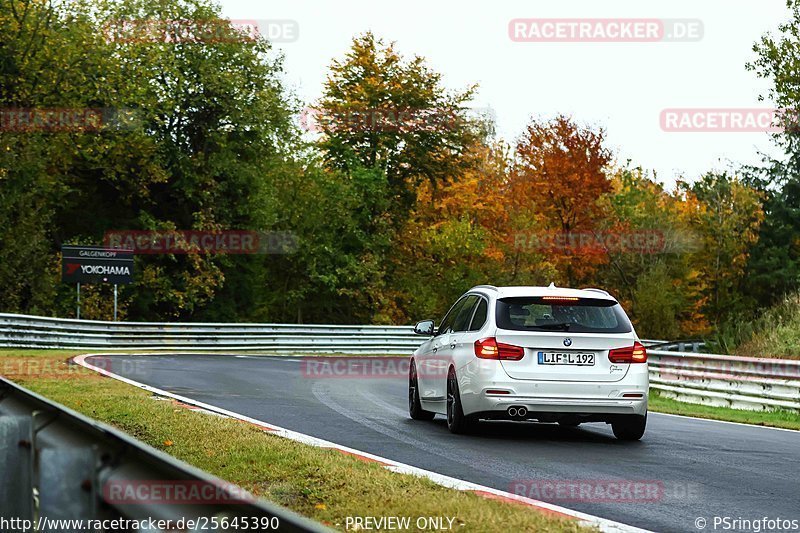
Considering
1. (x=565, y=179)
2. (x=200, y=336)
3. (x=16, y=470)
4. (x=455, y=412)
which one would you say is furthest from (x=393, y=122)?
(x=16, y=470)

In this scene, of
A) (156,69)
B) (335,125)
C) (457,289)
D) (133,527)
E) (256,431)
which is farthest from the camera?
(457,289)

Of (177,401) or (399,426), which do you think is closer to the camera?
(399,426)

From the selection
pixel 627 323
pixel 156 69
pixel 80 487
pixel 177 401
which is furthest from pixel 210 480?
pixel 156 69

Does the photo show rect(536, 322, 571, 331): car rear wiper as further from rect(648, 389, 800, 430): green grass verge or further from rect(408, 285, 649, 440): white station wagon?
rect(648, 389, 800, 430): green grass verge

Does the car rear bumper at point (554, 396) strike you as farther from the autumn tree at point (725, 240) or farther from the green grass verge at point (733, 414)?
the autumn tree at point (725, 240)

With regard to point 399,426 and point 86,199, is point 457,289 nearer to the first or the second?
point 86,199

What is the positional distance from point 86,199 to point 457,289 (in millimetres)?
19469

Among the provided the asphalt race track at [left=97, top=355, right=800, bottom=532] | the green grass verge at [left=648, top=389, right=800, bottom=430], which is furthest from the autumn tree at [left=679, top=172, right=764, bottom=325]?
the asphalt race track at [left=97, top=355, right=800, bottom=532]

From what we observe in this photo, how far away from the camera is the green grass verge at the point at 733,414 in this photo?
55.2 ft

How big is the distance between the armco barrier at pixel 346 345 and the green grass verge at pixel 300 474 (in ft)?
35.6

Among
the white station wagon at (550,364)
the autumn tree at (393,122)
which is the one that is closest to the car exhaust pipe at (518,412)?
the white station wagon at (550,364)

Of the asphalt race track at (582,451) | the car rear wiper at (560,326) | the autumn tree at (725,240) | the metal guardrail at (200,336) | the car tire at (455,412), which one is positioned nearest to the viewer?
the asphalt race track at (582,451)

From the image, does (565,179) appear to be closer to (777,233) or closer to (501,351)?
(777,233)

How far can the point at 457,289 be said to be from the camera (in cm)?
5841
